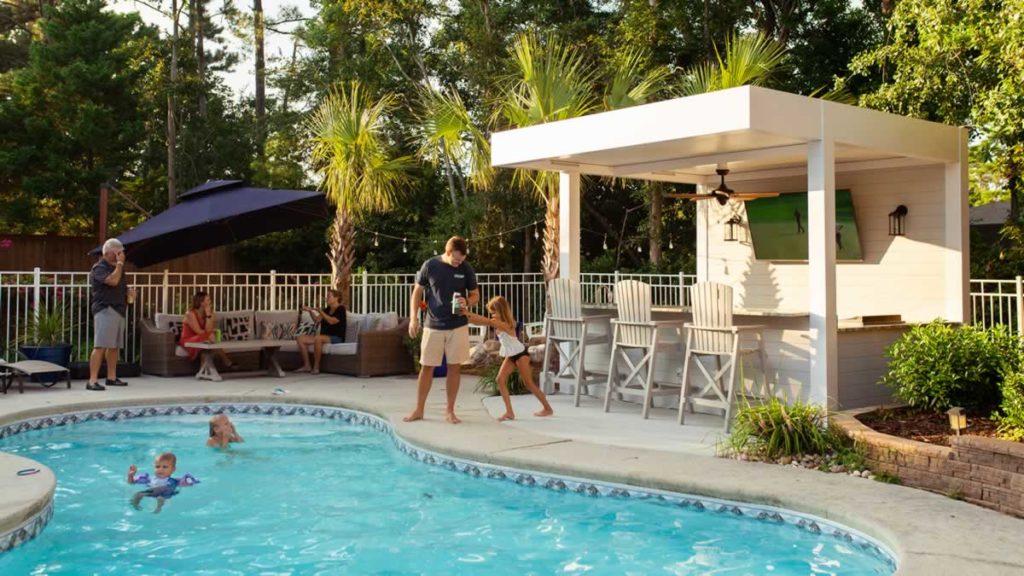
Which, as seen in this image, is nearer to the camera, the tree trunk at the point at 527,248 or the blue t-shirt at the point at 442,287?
the blue t-shirt at the point at 442,287

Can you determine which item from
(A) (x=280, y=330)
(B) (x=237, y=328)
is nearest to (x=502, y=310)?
(A) (x=280, y=330)

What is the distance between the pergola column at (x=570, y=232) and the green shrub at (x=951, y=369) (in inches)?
145

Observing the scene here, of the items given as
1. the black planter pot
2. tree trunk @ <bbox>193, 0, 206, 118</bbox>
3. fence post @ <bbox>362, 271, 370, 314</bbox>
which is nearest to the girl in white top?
the black planter pot

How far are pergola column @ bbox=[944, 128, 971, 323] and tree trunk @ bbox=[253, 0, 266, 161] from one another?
2036 cm

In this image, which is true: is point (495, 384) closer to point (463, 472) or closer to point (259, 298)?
point (463, 472)

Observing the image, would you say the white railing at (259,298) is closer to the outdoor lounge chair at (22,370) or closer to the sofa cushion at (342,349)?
the outdoor lounge chair at (22,370)

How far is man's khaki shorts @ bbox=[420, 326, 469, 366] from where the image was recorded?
757 cm

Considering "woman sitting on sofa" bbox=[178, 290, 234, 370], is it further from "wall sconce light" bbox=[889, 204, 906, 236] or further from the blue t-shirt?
"wall sconce light" bbox=[889, 204, 906, 236]

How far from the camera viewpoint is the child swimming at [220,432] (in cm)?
747

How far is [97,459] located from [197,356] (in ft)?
13.1

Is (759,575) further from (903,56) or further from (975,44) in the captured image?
(903,56)

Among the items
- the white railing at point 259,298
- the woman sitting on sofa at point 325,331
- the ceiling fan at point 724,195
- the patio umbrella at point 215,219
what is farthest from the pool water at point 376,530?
the ceiling fan at point 724,195

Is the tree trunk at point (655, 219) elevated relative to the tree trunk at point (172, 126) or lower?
lower

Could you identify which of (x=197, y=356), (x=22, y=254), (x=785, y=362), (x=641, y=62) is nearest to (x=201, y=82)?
(x=22, y=254)
